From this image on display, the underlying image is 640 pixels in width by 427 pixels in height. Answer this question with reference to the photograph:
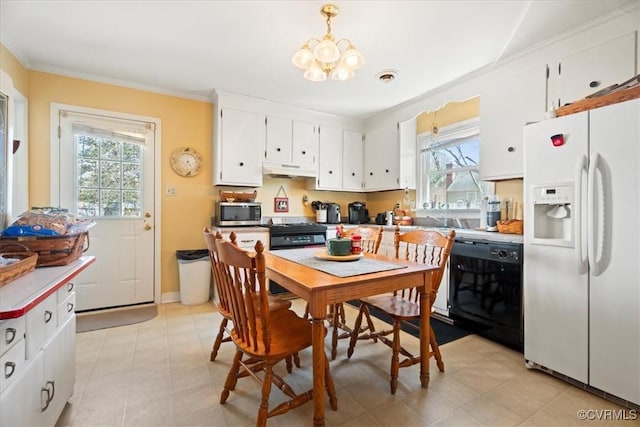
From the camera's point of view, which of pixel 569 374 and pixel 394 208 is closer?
pixel 569 374

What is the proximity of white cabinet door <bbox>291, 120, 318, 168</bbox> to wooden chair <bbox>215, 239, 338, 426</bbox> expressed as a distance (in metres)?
2.62

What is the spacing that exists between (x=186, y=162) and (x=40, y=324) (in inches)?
102

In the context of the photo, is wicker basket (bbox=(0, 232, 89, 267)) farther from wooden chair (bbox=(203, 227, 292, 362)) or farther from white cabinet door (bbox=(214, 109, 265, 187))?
white cabinet door (bbox=(214, 109, 265, 187))

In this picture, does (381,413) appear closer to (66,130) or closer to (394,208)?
(394,208)

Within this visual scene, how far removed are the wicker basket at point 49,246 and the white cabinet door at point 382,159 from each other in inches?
134

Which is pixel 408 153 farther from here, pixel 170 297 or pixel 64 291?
pixel 64 291

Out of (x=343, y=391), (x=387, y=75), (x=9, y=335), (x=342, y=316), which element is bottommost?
(x=343, y=391)

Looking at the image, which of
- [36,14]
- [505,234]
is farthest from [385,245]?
[36,14]

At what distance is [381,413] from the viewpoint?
156 centimetres

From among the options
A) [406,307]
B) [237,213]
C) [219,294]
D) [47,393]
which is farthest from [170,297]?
[406,307]

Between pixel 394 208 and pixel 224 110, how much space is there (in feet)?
8.47

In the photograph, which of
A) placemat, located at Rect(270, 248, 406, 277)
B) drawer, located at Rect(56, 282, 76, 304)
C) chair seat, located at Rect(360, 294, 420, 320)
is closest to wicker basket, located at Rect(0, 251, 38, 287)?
drawer, located at Rect(56, 282, 76, 304)

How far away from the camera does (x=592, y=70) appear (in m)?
2.12

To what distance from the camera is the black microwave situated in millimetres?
3389
